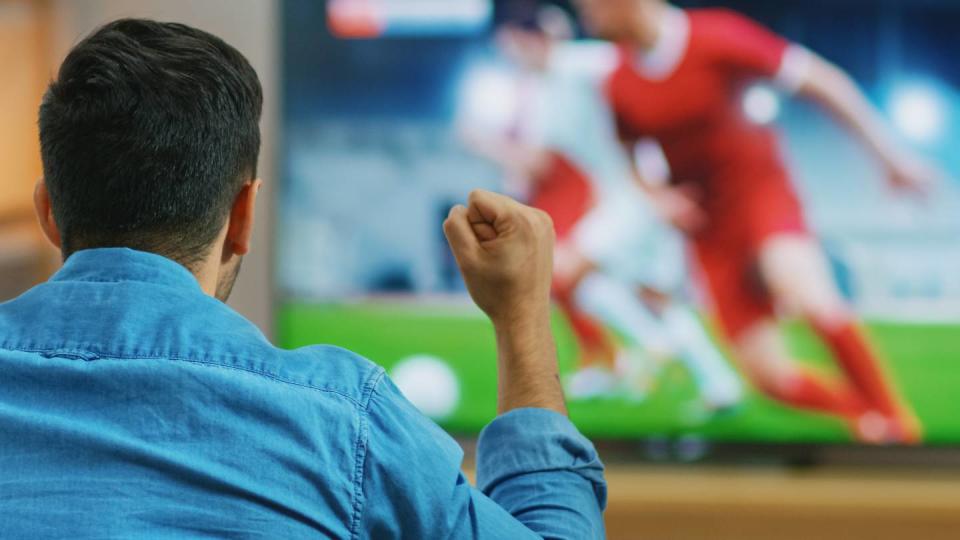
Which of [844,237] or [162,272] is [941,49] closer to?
[844,237]

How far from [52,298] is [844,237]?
2.32 m

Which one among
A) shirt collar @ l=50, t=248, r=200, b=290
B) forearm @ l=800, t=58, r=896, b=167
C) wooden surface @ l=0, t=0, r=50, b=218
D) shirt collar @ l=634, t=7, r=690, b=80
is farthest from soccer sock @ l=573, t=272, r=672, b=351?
shirt collar @ l=50, t=248, r=200, b=290

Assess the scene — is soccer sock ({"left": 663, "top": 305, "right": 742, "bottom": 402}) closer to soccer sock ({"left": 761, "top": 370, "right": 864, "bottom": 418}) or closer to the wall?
soccer sock ({"left": 761, "top": 370, "right": 864, "bottom": 418})

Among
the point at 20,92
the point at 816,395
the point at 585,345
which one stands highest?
the point at 20,92

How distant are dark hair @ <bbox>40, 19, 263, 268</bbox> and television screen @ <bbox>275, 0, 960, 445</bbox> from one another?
202 centimetres

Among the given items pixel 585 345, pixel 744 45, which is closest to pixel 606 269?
pixel 585 345

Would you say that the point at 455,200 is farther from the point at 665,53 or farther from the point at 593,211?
the point at 665,53

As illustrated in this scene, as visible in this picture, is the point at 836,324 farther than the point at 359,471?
Yes

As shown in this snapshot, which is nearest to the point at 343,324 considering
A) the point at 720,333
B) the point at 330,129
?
the point at 330,129

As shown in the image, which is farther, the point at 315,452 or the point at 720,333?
the point at 720,333

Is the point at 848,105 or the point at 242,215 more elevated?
the point at 848,105

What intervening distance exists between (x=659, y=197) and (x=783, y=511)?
0.81 metres

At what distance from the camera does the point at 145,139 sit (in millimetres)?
793

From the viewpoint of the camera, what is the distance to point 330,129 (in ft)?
9.66
